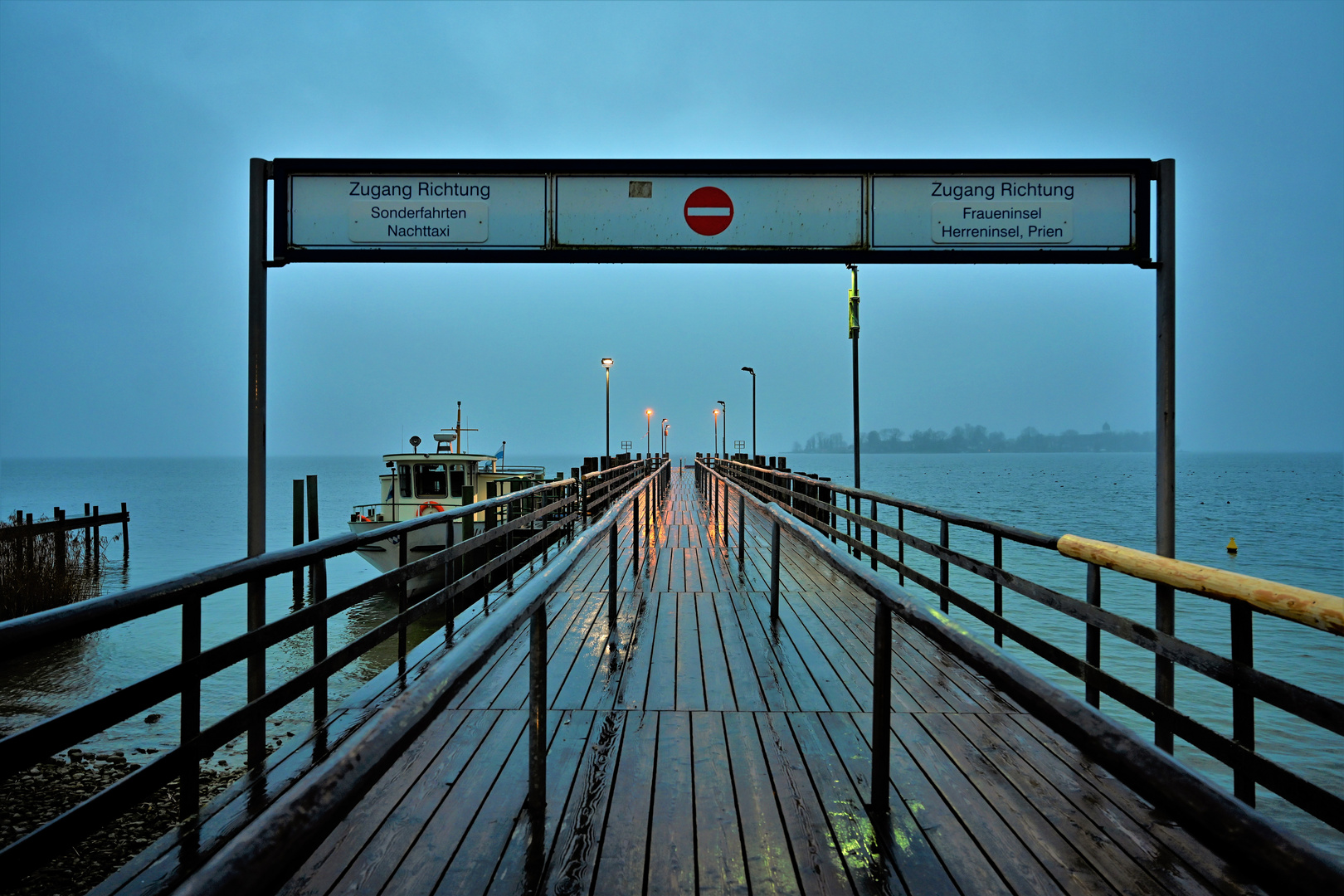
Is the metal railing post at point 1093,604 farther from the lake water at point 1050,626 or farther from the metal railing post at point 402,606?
the metal railing post at point 402,606

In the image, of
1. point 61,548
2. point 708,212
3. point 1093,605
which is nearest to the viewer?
point 1093,605

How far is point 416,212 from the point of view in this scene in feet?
15.6

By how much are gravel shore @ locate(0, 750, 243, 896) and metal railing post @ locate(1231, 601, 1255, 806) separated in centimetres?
559

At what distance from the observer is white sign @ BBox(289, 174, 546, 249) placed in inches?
184

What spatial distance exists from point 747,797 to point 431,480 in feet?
65.7

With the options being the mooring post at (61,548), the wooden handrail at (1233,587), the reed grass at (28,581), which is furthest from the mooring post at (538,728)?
the mooring post at (61,548)

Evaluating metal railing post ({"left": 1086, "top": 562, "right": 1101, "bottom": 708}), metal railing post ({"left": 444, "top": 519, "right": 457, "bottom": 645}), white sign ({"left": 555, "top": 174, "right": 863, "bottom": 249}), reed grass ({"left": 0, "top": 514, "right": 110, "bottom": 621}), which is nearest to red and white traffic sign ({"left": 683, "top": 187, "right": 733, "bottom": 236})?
white sign ({"left": 555, "top": 174, "right": 863, "bottom": 249})

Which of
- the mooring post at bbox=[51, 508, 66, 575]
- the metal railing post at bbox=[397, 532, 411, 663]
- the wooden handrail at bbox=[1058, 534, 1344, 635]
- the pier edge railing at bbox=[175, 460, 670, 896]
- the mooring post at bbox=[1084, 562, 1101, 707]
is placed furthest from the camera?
the mooring post at bbox=[51, 508, 66, 575]

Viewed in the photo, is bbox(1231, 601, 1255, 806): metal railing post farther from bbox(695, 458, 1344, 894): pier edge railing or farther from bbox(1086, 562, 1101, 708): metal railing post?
bbox(1086, 562, 1101, 708): metal railing post

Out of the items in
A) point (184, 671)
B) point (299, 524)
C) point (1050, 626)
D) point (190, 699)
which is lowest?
point (1050, 626)

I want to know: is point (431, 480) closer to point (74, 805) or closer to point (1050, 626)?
point (74, 805)

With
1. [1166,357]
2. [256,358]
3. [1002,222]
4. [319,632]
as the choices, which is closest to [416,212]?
[256,358]

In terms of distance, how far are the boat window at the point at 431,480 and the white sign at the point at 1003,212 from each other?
1867cm

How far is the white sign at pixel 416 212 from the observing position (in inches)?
184
